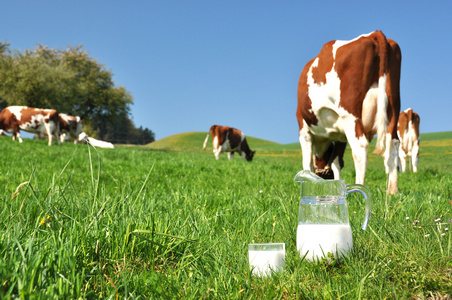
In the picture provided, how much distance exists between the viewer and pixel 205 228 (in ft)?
8.75

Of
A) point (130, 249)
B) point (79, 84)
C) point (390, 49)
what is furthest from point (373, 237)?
point (79, 84)

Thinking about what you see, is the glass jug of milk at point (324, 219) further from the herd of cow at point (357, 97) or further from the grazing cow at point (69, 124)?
the grazing cow at point (69, 124)

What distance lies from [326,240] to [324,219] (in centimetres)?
18

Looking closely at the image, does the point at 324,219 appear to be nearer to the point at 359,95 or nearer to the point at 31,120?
the point at 359,95

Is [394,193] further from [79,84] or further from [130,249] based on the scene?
[79,84]

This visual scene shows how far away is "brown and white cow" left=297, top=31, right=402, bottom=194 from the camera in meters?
4.46

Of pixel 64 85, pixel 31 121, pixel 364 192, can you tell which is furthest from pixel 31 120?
pixel 364 192

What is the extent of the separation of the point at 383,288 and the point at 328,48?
154 inches

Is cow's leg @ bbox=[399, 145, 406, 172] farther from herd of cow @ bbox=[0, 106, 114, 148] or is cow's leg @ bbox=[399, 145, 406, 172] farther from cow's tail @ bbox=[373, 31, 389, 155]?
herd of cow @ bbox=[0, 106, 114, 148]

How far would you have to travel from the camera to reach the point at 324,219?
86.7 inches

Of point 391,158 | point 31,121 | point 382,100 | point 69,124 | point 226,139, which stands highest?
point 69,124

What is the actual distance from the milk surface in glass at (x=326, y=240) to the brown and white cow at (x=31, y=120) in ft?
73.2

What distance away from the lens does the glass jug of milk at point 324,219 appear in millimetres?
2057

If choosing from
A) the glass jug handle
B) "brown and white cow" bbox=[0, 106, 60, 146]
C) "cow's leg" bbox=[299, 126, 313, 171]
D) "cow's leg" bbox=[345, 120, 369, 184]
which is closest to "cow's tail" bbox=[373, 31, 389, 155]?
"cow's leg" bbox=[345, 120, 369, 184]
